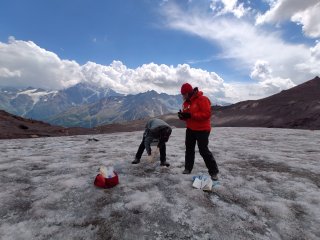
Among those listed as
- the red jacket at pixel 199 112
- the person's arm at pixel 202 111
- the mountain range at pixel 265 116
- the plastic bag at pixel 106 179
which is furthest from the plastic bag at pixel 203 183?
the mountain range at pixel 265 116

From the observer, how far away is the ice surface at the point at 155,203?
518cm

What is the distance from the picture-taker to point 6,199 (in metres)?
6.39

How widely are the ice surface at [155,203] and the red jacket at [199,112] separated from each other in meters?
1.60

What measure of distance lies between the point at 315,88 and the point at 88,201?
6307cm

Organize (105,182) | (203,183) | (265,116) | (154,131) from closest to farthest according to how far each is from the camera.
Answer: (105,182)
(203,183)
(154,131)
(265,116)

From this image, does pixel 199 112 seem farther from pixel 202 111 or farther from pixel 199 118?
pixel 199 118

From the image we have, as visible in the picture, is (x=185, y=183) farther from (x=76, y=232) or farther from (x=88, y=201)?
(x=76, y=232)

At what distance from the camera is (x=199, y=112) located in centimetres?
793

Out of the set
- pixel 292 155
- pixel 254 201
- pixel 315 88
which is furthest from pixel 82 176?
pixel 315 88

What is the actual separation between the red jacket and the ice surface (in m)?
1.60

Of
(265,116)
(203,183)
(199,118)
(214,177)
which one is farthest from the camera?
(265,116)

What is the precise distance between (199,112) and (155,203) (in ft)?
9.51

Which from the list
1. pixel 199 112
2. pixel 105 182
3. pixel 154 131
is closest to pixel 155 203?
pixel 105 182

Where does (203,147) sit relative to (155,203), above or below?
above
